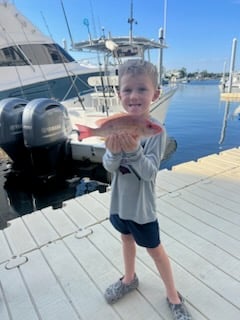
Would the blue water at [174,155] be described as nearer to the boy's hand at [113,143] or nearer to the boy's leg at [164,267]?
the boy's leg at [164,267]

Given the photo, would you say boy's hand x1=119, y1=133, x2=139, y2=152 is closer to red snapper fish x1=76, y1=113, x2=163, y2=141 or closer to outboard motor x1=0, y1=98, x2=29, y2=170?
red snapper fish x1=76, y1=113, x2=163, y2=141

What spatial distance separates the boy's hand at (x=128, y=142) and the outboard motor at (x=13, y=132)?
3.47 meters

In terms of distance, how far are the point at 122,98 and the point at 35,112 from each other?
308 centimetres

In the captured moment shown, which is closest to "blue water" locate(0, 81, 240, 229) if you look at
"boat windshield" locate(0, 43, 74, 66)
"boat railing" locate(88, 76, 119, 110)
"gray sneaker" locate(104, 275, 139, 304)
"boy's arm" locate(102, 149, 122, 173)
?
"gray sneaker" locate(104, 275, 139, 304)

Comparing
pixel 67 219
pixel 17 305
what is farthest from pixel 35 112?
pixel 17 305

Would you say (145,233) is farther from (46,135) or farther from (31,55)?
(31,55)

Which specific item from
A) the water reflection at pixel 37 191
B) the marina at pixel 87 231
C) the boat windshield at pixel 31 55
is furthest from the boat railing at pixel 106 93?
the water reflection at pixel 37 191

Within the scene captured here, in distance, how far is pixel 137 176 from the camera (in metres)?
1.08

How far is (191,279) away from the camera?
4.67 feet

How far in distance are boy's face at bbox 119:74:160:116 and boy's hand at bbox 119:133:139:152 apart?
15cm

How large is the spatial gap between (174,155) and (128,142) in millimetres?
5153

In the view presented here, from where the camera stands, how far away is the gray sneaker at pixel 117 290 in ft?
4.26

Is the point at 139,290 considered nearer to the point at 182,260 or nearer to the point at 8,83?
the point at 182,260

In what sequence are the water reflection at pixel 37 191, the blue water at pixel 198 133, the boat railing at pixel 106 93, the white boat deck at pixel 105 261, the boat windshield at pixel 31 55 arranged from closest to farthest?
the white boat deck at pixel 105 261 → the water reflection at pixel 37 191 → the blue water at pixel 198 133 → the boat railing at pixel 106 93 → the boat windshield at pixel 31 55
